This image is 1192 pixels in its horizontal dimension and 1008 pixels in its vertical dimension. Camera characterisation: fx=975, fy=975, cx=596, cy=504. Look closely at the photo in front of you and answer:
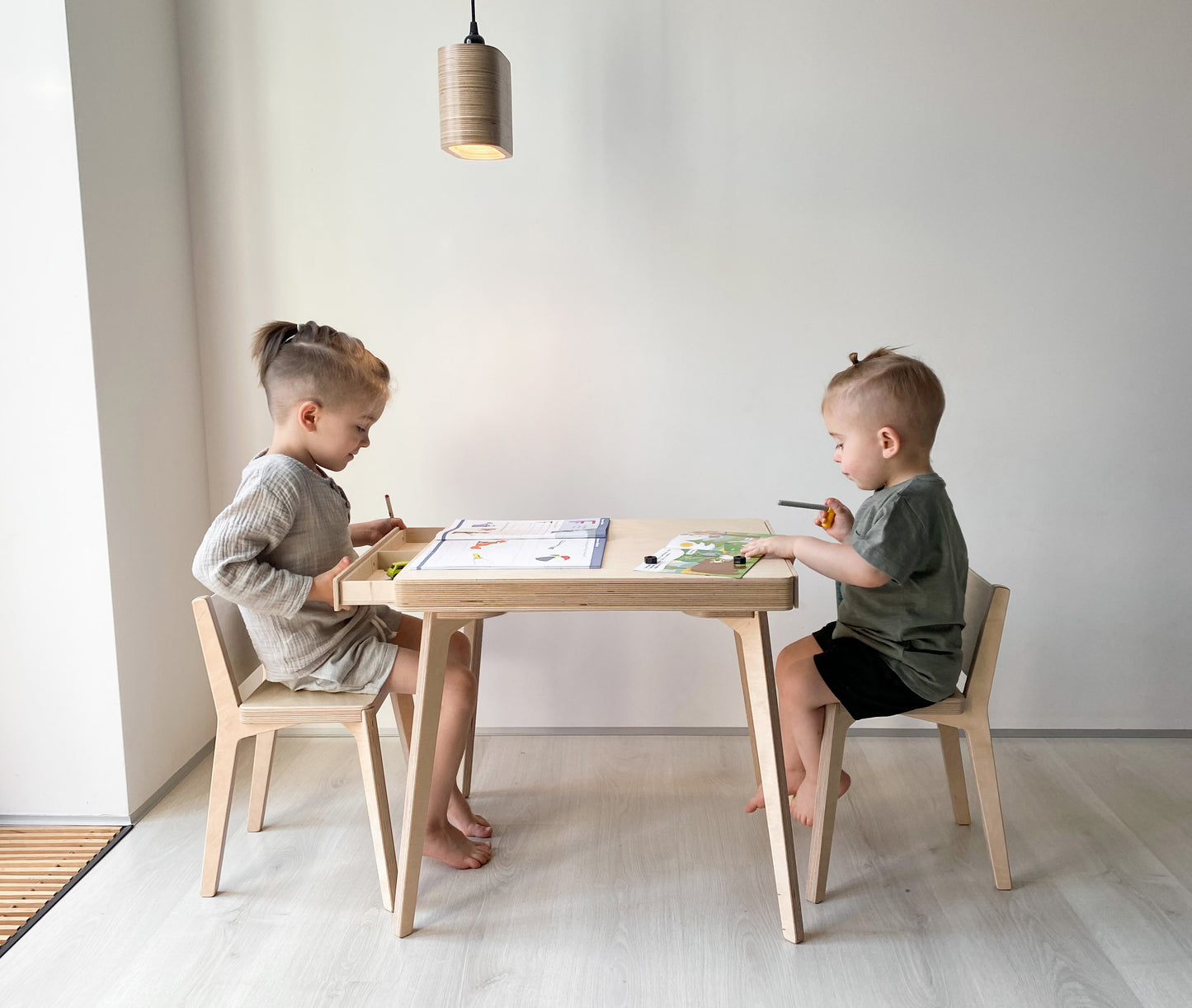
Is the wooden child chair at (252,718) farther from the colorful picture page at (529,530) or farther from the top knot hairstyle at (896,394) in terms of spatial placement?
the top knot hairstyle at (896,394)

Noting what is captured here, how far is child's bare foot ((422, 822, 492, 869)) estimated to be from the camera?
1863 mm

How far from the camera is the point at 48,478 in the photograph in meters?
1.98

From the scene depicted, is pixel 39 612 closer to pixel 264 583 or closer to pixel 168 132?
pixel 264 583

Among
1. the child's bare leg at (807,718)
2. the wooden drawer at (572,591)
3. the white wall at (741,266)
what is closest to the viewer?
the wooden drawer at (572,591)

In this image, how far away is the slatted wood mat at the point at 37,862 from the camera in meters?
1.78

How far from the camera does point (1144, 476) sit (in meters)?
2.40

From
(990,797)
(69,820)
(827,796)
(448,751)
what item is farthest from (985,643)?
(69,820)

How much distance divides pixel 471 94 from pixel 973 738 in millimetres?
1538

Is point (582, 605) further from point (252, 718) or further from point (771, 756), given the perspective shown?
point (252, 718)

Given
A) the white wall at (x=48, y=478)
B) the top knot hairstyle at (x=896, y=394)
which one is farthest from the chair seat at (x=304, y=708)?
the top knot hairstyle at (x=896, y=394)

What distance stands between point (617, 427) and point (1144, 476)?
130 cm

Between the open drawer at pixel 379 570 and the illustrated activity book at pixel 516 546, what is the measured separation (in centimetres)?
7

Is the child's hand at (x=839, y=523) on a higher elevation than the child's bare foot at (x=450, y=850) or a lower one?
higher

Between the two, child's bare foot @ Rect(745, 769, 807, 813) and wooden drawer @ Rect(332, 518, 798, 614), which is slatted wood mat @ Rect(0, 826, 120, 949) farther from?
child's bare foot @ Rect(745, 769, 807, 813)
